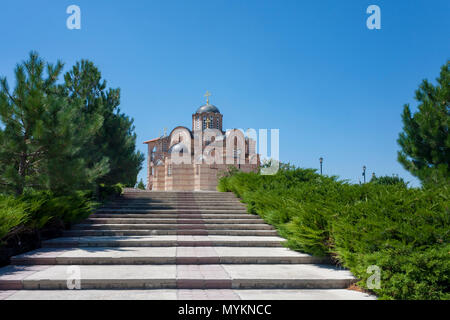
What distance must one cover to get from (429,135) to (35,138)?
13.1 m

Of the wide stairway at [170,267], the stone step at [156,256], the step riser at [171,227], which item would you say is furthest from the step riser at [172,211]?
the stone step at [156,256]

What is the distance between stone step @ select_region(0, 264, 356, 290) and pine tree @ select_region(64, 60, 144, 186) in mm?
7941

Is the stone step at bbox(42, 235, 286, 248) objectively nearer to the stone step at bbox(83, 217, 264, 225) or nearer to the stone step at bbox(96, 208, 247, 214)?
the stone step at bbox(83, 217, 264, 225)

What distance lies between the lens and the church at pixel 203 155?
3538cm

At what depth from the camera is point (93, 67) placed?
48.1 feet

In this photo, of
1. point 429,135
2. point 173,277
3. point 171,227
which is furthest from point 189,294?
point 429,135

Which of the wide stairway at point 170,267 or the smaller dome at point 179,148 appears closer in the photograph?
the wide stairway at point 170,267

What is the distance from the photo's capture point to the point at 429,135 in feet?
41.8

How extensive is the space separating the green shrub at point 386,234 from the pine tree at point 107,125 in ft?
28.6
